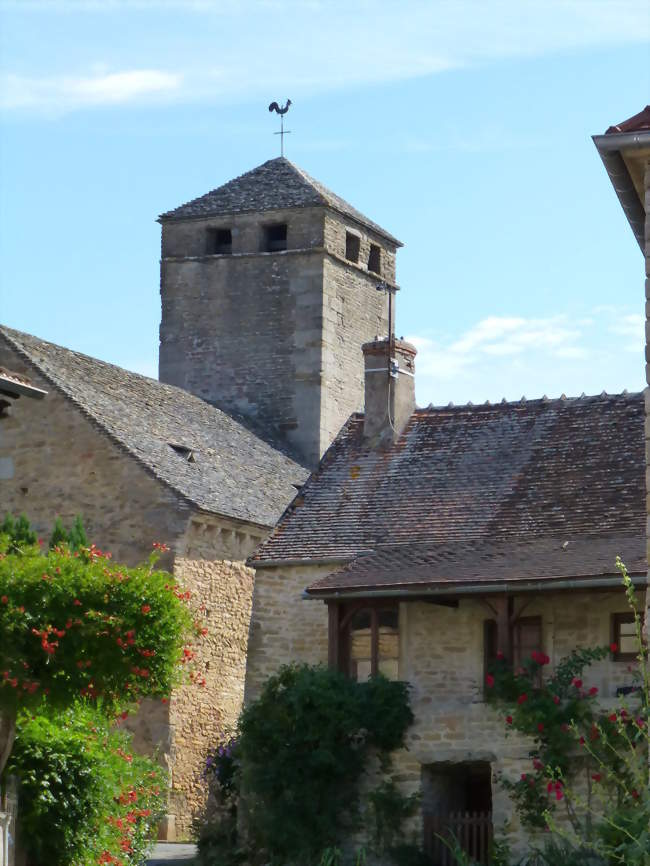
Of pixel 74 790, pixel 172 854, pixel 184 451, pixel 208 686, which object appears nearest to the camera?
pixel 74 790

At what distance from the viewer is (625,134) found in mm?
14688

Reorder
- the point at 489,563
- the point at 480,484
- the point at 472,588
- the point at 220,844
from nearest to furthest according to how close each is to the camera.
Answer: the point at 472,588
the point at 489,563
the point at 220,844
the point at 480,484

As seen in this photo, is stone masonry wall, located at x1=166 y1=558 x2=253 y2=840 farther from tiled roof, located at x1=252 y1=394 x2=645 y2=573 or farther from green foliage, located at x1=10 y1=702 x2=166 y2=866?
green foliage, located at x1=10 y1=702 x2=166 y2=866

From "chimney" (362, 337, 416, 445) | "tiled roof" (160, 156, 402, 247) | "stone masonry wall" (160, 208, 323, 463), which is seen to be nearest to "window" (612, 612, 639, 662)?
"chimney" (362, 337, 416, 445)

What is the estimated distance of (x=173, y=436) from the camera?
31328 mm

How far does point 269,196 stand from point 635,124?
24980 millimetres

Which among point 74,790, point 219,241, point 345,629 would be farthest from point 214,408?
point 74,790

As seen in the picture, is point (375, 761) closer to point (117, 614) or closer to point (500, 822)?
point (500, 822)

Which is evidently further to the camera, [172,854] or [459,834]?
[172,854]

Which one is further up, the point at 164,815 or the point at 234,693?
the point at 234,693

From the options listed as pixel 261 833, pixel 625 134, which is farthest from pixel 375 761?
pixel 625 134

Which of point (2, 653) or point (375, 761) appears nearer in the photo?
point (2, 653)

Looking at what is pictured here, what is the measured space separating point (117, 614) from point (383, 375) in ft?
32.1

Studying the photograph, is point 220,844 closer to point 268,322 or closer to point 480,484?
point 480,484
